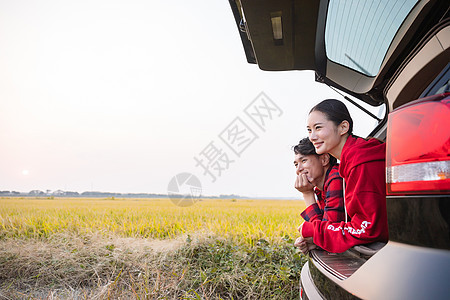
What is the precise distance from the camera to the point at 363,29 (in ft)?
4.81

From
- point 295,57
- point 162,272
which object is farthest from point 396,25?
point 162,272

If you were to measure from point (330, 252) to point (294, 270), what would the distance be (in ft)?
5.81

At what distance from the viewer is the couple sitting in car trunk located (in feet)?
3.77

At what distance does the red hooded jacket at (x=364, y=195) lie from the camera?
1.14m

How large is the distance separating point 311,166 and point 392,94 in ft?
2.03

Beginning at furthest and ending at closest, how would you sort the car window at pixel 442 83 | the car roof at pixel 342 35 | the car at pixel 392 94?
the car roof at pixel 342 35, the car window at pixel 442 83, the car at pixel 392 94

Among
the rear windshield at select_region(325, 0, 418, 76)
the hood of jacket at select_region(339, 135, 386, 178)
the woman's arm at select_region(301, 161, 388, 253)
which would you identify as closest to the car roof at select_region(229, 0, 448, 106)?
the rear windshield at select_region(325, 0, 418, 76)

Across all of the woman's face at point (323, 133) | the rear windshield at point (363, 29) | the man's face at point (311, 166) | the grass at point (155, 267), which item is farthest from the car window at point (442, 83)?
the grass at point (155, 267)

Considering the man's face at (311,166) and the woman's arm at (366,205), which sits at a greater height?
the man's face at (311,166)

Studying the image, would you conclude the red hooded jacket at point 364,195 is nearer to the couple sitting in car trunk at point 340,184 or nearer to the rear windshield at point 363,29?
the couple sitting in car trunk at point 340,184

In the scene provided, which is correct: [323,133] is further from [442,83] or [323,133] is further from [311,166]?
[442,83]

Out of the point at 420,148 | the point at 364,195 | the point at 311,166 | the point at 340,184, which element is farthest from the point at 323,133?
the point at 420,148

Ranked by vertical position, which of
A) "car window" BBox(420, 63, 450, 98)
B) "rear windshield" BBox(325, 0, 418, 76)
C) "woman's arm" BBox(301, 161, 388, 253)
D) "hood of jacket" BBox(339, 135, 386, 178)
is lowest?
"woman's arm" BBox(301, 161, 388, 253)

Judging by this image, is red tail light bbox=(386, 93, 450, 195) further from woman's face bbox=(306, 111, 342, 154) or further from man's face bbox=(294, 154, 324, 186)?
man's face bbox=(294, 154, 324, 186)
